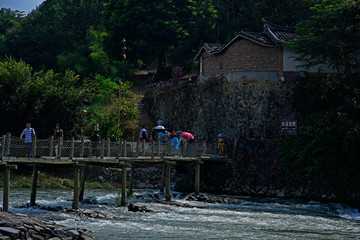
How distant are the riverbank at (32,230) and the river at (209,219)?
5.65ft

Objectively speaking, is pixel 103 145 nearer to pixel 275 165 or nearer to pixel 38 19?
pixel 275 165

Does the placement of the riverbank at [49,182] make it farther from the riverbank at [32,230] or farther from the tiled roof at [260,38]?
the riverbank at [32,230]

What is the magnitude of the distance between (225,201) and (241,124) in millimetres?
9554

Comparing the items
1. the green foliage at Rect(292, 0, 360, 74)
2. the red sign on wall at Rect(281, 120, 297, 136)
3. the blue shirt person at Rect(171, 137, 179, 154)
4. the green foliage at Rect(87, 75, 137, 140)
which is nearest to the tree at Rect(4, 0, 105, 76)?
the green foliage at Rect(87, 75, 137, 140)

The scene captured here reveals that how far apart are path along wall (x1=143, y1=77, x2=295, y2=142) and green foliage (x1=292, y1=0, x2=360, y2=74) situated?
346cm

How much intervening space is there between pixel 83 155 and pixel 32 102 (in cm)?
1653

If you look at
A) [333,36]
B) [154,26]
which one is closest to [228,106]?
[333,36]

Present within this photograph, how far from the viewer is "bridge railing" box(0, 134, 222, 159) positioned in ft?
78.1

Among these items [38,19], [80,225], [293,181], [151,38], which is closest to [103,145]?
[80,225]

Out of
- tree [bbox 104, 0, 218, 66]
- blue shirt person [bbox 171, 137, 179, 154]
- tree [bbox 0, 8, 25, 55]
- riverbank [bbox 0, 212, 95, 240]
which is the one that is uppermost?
tree [bbox 0, 8, 25, 55]

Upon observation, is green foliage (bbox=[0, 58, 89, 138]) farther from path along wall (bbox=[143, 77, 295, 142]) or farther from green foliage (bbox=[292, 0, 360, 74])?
green foliage (bbox=[292, 0, 360, 74])

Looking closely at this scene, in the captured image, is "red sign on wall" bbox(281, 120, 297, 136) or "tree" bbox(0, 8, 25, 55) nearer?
"red sign on wall" bbox(281, 120, 297, 136)

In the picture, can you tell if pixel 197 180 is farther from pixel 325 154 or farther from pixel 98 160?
pixel 98 160

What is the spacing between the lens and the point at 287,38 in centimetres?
4256
